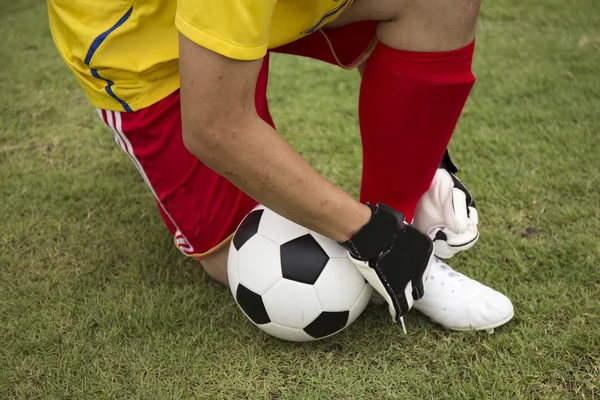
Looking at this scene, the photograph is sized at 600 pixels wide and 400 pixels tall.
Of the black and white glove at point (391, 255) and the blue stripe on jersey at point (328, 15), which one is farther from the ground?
the blue stripe on jersey at point (328, 15)

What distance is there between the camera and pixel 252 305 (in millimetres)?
1389

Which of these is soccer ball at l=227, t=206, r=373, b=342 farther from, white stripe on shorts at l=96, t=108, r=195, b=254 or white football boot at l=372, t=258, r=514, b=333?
white stripe on shorts at l=96, t=108, r=195, b=254

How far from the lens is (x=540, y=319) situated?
4.80 ft

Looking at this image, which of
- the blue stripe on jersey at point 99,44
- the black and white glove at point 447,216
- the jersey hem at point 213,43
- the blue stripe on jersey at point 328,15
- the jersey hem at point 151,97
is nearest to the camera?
the jersey hem at point 213,43

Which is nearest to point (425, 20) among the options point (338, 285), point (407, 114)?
point (407, 114)

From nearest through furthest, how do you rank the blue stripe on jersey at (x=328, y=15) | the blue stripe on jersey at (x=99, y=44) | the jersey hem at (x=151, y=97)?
the blue stripe on jersey at (x=328, y=15) → the blue stripe on jersey at (x=99, y=44) → the jersey hem at (x=151, y=97)

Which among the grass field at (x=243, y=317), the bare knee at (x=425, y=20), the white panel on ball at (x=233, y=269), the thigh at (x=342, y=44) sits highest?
the bare knee at (x=425, y=20)

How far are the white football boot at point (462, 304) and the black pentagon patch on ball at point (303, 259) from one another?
0.78ft

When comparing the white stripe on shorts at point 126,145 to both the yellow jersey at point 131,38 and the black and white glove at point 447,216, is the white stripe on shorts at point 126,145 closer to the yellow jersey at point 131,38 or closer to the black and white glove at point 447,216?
the yellow jersey at point 131,38

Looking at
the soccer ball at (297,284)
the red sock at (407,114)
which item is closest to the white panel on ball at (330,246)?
the soccer ball at (297,284)

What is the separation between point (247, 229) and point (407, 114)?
1.59 ft

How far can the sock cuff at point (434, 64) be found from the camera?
4.31 ft

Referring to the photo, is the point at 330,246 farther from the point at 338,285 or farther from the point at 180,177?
the point at 180,177

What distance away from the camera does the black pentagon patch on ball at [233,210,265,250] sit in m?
1.44
